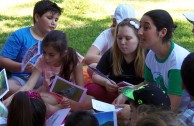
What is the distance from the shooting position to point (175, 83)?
301 cm

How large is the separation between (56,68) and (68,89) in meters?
0.36

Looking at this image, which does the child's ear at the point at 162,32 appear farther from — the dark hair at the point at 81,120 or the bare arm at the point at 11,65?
the bare arm at the point at 11,65

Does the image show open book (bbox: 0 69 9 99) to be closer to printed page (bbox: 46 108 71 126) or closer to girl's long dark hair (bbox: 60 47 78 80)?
girl's long dark hair (bbox: 60 47 78 80)

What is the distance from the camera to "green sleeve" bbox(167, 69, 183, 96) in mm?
3008

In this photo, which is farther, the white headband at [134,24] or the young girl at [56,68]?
the white headband at [134,24]

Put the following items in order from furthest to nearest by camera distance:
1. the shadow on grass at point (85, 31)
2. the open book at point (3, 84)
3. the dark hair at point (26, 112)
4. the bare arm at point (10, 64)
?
the shadow on grass at point (85, 31) → the bare arm at point (10, 64) → the open book at point (3, 84) → the dark hair at point (26, 112)

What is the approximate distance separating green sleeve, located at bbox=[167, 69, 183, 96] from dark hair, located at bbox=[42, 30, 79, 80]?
0.89 m

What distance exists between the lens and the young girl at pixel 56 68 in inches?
134

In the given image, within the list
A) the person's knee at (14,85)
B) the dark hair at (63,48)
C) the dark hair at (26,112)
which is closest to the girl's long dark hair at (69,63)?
the dark hair at (63,48)

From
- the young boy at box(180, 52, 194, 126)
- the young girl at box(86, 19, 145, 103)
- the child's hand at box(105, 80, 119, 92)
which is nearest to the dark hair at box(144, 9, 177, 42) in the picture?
the young girl at box(86, 19, 145, 103)

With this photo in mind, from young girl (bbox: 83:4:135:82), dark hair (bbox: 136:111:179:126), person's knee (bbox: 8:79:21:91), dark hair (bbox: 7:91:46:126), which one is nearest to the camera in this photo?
dark hair (bbox: 136:111:179:126)

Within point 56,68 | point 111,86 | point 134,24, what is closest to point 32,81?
→ point 56,68

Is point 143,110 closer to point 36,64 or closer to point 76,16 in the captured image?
point 36,64

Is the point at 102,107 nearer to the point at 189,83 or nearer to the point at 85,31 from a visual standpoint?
the point at 189,83
